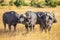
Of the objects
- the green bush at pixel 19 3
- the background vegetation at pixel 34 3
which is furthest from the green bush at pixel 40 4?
the green bush at pixel 19 3

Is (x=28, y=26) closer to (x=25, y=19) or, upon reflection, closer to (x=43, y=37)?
(x=25, y=19)

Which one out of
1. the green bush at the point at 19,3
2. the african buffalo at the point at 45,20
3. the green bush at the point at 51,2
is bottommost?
the green bush at the point at 51,2

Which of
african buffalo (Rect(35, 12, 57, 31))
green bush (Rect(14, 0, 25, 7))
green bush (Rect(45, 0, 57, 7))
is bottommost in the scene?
green bush (Rect(45, 0, 57, 7))

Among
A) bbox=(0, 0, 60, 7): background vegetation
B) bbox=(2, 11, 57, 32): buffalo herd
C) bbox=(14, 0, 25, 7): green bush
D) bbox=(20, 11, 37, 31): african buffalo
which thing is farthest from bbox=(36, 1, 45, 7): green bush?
bbox=(20, 11, 37, 31): african buffalo

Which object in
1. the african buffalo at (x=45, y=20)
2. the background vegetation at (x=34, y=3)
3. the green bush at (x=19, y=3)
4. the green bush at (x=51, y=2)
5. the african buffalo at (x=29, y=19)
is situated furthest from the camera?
the green bush at (x=51, y=2)

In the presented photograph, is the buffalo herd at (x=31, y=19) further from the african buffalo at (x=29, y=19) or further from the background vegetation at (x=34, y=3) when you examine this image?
the background vegetation at (x=34, y=3)

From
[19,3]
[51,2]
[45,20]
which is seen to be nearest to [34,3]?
[19,3]

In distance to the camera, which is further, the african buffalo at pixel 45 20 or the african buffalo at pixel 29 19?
the african buffalo at pixel 45 20

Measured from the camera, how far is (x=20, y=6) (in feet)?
64.1

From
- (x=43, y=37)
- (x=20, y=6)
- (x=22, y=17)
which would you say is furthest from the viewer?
(x=20, y=6)

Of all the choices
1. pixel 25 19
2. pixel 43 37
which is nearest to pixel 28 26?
pixel 25 19

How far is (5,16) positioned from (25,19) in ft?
3.18

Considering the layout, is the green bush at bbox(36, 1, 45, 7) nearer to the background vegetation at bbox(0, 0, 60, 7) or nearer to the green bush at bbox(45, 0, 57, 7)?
the background vegetation at bbox(0, 0, 60, 7)

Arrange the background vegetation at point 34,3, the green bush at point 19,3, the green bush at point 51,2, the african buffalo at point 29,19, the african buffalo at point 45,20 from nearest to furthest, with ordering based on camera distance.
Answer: the african buffalo at point 29,19
the african buffalo at point 45,20
the background vegetation at point 34,3
the green bush at point 19,3
the green bush at point 51,2
